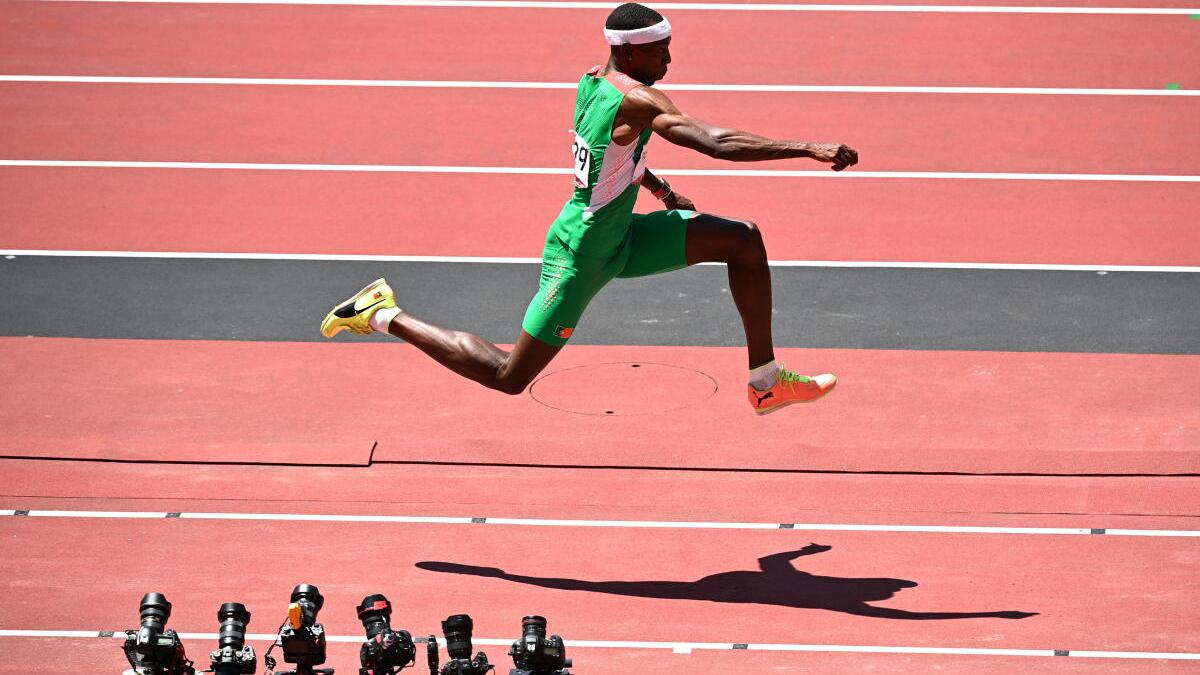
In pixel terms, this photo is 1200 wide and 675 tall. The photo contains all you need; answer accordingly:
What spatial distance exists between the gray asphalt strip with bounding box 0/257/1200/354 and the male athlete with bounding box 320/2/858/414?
3.77 metres

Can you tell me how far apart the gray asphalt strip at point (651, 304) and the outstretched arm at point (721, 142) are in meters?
4.69

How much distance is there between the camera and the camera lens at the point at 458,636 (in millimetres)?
6477

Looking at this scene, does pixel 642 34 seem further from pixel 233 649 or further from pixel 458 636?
pixel 233 649

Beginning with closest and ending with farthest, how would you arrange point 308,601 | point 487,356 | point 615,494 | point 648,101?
point 308,601 → point 648,101 → point 487,356 → point 615,494

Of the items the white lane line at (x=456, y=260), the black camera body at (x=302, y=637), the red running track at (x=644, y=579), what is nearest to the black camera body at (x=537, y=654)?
the black camera body at (x=302, y=637)

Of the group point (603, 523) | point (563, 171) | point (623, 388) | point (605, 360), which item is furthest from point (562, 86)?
point (603, 523)

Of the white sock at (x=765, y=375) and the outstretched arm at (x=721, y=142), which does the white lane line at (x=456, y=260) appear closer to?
the white sock at (x=765, y=375)

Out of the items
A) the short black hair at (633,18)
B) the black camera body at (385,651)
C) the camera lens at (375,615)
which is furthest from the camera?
the short black hair at (633,18)

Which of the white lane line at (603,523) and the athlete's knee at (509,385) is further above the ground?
the athlete's knee at (509,385)

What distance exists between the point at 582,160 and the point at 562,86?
9.42m

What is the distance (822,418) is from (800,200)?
15.0 feet

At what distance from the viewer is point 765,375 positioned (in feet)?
29.7

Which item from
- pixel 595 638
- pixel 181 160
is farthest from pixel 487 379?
pixel 181 160

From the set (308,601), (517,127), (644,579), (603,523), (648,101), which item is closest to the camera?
(308,601)
